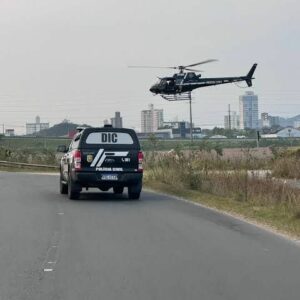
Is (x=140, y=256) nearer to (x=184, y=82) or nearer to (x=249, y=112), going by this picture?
(x=184, y=82)

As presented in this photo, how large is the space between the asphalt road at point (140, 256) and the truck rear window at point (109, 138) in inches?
127

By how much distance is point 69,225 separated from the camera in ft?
45.1

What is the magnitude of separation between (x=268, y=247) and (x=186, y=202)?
8369 millimetres

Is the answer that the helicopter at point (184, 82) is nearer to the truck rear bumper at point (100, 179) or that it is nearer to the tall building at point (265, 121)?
the truck rear bumper at point (100, 179)

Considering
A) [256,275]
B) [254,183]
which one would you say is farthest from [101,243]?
[254,183]

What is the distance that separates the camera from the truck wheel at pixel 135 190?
19594mm

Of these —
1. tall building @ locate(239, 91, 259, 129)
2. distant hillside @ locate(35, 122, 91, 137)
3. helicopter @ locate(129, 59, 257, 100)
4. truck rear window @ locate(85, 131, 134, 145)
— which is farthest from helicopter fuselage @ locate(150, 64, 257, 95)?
tall building @ locate(239, 91, 259, 129)

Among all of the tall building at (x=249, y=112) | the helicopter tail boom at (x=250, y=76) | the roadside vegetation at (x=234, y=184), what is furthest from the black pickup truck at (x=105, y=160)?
the tall building at (x=249, y=112)

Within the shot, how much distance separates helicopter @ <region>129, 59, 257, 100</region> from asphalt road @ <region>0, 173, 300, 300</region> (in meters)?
31.5

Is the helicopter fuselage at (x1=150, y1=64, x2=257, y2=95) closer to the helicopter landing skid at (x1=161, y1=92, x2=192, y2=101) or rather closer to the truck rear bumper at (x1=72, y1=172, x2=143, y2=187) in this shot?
the helicopter landing skid at (x1=161, y1=92, x2=192, y2=101)

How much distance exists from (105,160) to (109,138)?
2.63 feet

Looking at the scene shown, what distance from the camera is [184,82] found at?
4778 cm

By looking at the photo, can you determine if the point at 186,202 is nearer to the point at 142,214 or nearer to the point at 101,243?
the point at 142,214

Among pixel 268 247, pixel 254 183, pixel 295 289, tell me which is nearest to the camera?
pixel 295 289
